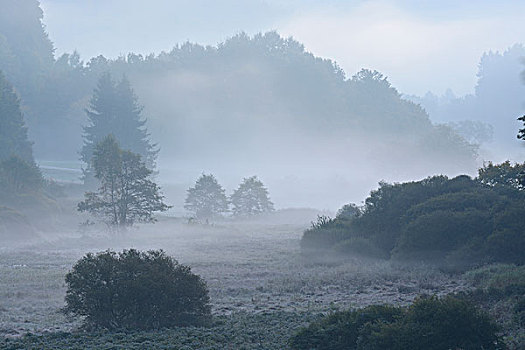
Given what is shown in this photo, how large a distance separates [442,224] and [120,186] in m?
25.5

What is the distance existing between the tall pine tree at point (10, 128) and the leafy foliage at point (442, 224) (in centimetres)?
4507

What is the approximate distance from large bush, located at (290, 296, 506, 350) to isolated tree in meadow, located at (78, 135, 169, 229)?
32.7 meters

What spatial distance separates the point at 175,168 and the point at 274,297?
335 ft

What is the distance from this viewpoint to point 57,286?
22438 millimetres

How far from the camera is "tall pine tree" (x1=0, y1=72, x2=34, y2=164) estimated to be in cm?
6612

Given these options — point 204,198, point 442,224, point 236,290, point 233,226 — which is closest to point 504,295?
point 236,290

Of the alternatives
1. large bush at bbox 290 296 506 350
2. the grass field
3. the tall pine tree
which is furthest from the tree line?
large bush at bbox 290 296 506 350

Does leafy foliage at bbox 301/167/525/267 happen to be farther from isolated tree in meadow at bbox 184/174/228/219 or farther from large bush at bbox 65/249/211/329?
isolated tree in meadow at bbox 184/174/228/219

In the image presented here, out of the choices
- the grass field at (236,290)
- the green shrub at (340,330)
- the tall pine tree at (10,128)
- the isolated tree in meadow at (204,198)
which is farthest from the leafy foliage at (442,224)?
the tall pine tree at (10,128)

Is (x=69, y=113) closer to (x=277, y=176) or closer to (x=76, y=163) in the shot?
(x=76, y=163)

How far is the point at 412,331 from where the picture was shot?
404 inches

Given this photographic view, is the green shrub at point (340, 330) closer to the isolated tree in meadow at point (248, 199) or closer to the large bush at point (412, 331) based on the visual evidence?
the large bush at point (412, 331)

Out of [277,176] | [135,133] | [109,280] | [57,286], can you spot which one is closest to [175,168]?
[277,176]

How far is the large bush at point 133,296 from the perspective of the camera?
14.1 m
